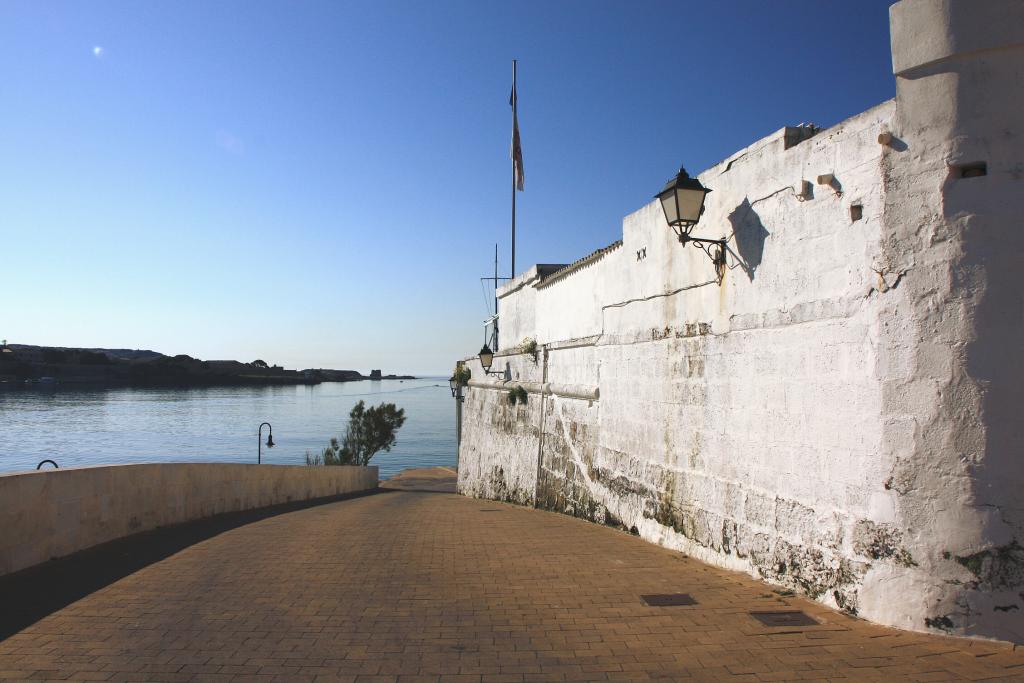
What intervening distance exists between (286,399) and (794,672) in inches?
5536

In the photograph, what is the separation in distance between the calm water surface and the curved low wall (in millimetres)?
26181

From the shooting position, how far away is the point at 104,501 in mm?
7957

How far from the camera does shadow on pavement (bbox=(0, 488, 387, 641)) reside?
5.27 metres

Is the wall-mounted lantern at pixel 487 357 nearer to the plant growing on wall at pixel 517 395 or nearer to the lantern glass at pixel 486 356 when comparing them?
the lantern glass at pixel 486 356

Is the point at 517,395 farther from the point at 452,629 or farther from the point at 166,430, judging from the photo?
the point at 166,430

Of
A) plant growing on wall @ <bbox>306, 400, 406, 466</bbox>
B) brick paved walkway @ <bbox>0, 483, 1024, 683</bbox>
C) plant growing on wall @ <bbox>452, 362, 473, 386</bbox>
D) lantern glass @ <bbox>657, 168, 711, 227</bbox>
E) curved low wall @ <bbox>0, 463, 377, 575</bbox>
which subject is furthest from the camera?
plant growing on wall @ <bbox>306, 400, 406, 466</bbox>

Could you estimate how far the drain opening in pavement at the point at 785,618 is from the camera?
195 inches

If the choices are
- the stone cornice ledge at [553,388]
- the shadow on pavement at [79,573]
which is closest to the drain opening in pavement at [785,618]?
the stone cornice ledge at [553,388]

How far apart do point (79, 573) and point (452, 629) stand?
13.5ft

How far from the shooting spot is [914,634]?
14.9ft

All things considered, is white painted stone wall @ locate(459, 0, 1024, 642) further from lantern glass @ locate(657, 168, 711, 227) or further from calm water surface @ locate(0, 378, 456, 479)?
calm water surface @ locate(0, 378, 456, 479)

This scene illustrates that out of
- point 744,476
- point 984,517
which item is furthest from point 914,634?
point 744,476

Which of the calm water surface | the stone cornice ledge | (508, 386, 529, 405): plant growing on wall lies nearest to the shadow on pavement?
the stone cornice ledge

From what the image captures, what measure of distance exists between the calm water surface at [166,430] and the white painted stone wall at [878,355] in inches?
1384
